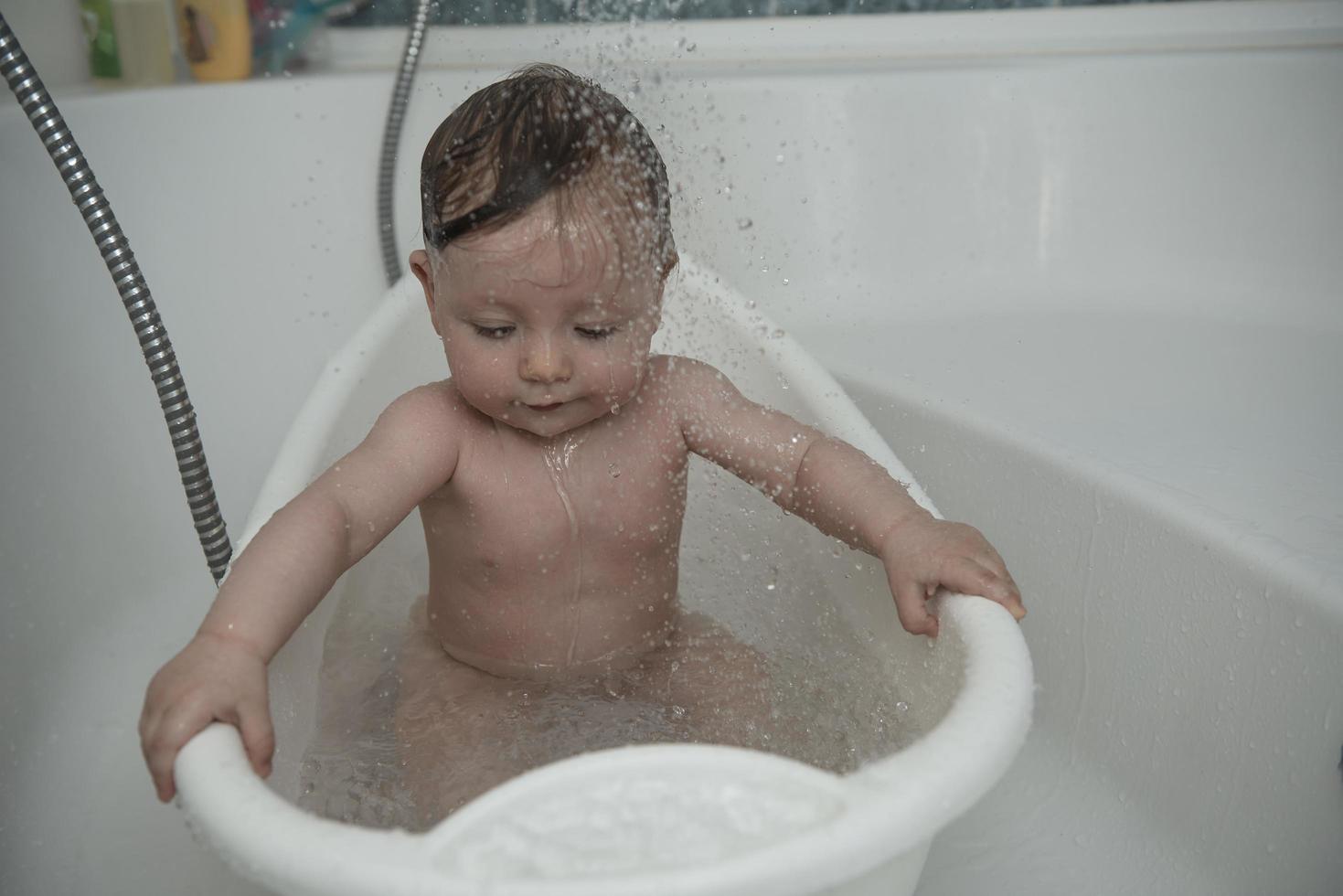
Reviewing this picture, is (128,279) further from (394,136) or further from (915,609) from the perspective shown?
(394,136)

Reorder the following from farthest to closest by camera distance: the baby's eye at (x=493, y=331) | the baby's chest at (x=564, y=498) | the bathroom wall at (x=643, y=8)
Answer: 1. the bathroom wall at (x=643, y=8)
2. the baby's chest at (x=564, y=498)
3. the baby's eye at (x=493, y=331)

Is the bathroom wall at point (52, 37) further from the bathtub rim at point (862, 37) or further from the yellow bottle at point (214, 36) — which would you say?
the bathtub rim at point (862, 37)

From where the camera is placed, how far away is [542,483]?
2.89 ft

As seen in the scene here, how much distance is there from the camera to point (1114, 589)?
0.94 m

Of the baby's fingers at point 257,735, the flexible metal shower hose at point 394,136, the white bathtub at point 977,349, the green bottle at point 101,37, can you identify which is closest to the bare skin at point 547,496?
the baby's fingers at point 257,735

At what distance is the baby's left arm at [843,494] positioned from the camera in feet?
2.24

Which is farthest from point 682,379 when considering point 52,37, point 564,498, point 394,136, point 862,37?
point 52,37

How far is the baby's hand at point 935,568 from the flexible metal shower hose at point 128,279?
47cm

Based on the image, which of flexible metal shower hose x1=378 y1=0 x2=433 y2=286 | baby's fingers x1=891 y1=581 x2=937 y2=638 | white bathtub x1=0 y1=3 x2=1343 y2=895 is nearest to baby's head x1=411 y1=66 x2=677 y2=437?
baby's fingers x1=891 y1=581 x2=937 y2=638

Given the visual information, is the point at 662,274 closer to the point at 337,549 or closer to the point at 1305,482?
the point at 337,549

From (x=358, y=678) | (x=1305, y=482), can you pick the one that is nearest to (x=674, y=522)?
(x=358, y=678)

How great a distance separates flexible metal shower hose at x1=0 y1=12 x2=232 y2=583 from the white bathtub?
0.86ft

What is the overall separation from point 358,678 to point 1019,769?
0.53 metres

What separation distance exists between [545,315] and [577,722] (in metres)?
0.29
